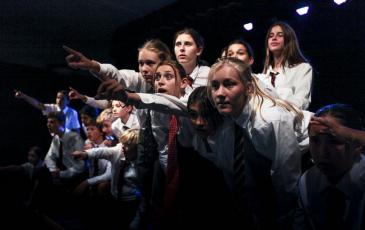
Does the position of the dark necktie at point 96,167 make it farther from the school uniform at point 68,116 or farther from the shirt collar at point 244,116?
the shirt collar at point 244,116

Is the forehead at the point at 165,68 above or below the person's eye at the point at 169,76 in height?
above

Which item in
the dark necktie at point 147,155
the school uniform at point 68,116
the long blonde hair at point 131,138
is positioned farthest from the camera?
the school uniform at point 68,116

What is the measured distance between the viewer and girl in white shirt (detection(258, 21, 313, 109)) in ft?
8.39

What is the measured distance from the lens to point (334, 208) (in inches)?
67.8

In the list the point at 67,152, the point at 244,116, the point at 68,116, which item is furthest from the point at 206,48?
the point at 244,116

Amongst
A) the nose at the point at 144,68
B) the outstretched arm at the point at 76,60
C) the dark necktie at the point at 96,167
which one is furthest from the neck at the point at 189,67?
the dark necktie at the point at 96,167

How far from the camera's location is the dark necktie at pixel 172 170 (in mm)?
2371

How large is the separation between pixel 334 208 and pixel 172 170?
3.33 ft

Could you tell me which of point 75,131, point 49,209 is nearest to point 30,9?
point 75,131

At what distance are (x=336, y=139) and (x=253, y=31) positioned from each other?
300 cm

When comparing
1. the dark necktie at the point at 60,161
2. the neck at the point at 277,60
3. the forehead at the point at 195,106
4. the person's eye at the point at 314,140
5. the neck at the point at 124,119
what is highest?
the neck at the point at 277,60

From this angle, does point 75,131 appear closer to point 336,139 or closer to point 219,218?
point 219,218

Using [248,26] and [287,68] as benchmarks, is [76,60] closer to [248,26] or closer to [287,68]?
[287,68]

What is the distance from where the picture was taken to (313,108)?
3670mm
